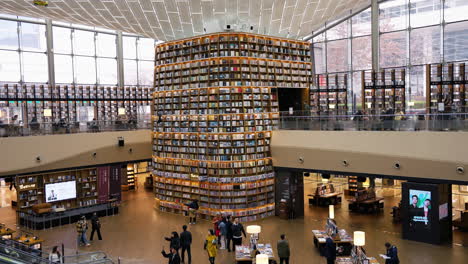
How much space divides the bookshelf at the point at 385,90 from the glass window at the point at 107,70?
1529cm

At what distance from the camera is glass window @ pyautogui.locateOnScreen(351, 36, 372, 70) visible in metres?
24.3

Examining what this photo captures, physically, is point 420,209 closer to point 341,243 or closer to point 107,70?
point 341,243

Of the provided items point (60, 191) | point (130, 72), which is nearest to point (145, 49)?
point (130, 72)

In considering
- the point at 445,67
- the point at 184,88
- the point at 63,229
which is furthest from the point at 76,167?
the point at 445,67

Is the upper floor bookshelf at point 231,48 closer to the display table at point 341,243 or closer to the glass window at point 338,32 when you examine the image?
the display table at point 341,243

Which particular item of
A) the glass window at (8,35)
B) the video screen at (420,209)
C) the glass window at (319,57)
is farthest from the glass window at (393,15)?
the glass window at (8,35)

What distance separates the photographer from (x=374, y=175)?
1373 centimetres

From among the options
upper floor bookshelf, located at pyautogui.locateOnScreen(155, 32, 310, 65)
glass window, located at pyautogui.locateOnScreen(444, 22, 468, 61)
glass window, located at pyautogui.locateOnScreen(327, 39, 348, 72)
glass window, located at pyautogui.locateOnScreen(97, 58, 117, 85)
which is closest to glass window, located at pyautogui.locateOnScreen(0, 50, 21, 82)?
glass window, located at pyautogui.locateOnScreen(97, 58, 117, 85)

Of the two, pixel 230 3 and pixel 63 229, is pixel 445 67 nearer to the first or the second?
pixel 230 3

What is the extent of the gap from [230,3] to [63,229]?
32.2 ft

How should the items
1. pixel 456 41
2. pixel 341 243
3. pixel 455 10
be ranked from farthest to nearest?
1. pixel 455 10
2. pixel 456 41
3. pixel 341 243

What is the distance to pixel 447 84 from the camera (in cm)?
1783

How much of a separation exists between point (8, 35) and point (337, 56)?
18.1 m

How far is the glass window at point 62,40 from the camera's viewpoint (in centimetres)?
2475
